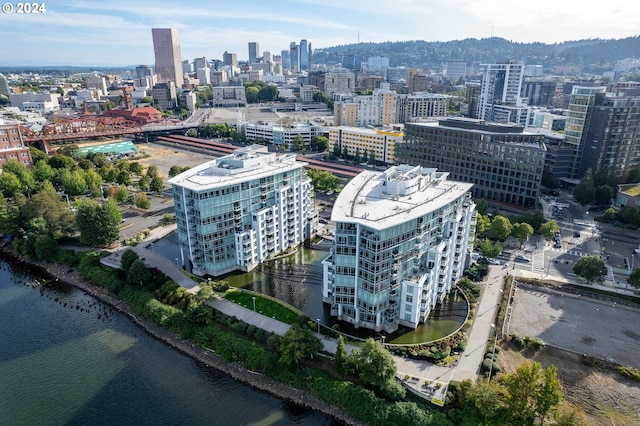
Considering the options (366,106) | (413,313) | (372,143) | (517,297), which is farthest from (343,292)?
(366,106)

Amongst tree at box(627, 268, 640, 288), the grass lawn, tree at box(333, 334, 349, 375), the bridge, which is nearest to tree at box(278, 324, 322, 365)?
tree at box(333, 334, 349, 375)

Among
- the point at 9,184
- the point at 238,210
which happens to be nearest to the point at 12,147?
the point at 9,184

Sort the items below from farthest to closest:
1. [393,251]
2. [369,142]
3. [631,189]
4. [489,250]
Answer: [369,142] → [631,189] → [489,250] → [393,251]

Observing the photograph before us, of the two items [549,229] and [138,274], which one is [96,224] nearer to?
[138,274]

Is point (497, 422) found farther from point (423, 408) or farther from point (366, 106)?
point (366, 106)

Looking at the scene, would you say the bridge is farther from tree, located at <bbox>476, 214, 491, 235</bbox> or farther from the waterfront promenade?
tree, located at <bbox>476, 214, 491, 235</bbox>

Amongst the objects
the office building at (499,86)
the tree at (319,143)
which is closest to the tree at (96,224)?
the tree at (319,143)
